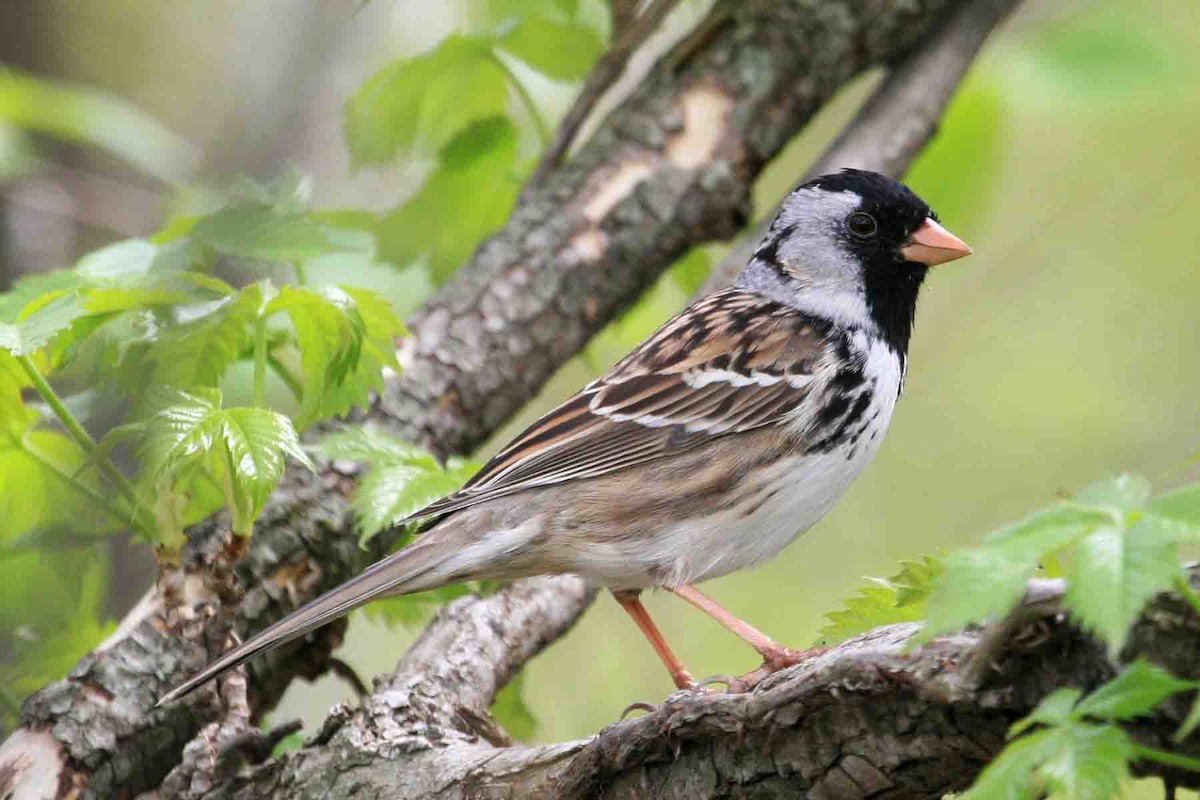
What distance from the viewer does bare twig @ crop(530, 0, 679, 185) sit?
370 cm

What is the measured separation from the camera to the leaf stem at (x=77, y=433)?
241 centimetres

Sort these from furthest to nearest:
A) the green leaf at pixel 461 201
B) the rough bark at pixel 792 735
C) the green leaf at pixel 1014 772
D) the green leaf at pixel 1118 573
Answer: the green leaf at pixel 461 201, the rough bark at pixel 792 735, the green leaf at pixel 1014 772, the green leaf at pixel 1118 573

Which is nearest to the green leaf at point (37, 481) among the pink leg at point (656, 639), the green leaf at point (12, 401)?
the green leaf at point (12, 401)

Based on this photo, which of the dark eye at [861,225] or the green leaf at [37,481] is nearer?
the green leaf at [37,481]

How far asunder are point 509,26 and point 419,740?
204 centimetres

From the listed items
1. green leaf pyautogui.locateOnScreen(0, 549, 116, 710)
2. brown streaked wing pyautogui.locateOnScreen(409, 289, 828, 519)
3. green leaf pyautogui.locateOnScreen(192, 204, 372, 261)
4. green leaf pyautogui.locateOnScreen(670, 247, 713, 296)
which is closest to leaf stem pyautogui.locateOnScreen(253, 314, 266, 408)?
green leaf pyautogui.locateOnScreen(192, 204, 372, 261)

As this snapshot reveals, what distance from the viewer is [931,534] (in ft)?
22.0

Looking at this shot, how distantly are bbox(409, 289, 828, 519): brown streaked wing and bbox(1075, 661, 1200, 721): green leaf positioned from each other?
5.10 ft

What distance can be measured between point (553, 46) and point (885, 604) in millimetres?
2082

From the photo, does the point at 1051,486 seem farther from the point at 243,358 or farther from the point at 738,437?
the point at 243,358

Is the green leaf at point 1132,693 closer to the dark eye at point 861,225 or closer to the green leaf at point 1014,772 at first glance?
the green leaf at point 1014,772

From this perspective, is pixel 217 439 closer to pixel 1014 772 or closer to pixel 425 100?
pixel 1014 772

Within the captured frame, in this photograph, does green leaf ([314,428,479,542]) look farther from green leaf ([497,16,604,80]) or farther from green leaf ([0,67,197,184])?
green leaf ([0,67,197,184])

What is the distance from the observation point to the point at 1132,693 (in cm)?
143
